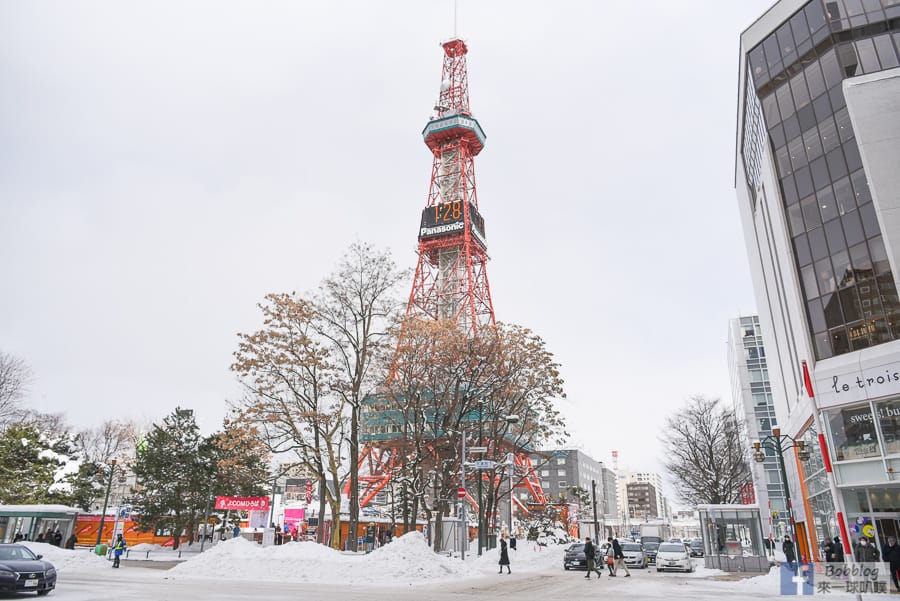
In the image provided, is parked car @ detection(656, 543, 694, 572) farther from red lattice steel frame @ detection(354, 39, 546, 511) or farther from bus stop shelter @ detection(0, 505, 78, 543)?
bus stop shelter @ detection(0, 505, 78, 543)

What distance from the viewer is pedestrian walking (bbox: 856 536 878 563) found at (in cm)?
2038

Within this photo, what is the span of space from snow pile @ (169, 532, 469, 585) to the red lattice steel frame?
25.9m

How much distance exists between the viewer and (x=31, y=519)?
32656 millimetres

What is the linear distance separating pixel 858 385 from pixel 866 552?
617 centimetres

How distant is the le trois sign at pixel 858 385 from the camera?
71.1 feet

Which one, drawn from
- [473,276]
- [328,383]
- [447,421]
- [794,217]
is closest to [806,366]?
[794,217]

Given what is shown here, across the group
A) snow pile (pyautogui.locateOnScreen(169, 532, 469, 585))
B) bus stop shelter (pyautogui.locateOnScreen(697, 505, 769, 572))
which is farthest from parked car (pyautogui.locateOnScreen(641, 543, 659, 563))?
snow pile (pyautogui.locateOnScreen(169, 532, 469, 585))

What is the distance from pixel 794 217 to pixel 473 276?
40.8 m

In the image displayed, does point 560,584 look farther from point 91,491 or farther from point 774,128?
point 91,491

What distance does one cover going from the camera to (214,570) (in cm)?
2181

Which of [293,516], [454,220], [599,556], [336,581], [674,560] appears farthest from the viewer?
[454,220]

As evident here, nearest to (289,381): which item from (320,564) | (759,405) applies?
(320,564)

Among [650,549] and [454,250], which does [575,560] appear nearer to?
[650,549]

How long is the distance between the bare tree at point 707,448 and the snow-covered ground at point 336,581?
27.9m
